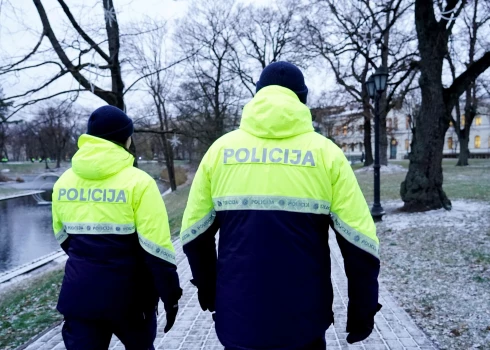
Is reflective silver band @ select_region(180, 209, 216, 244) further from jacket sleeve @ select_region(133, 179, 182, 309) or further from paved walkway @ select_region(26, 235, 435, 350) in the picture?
paved walkway @ select_region(26, 235, 435, 350)

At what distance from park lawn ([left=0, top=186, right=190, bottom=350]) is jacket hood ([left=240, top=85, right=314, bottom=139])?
404 centimetres

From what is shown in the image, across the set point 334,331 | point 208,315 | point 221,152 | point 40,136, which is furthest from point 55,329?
point 40,136

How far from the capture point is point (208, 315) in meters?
4.78

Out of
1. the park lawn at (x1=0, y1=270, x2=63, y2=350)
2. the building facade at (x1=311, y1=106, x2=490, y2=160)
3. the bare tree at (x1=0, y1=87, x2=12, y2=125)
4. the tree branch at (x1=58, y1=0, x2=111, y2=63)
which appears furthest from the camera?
the building facade at (x1=311, y1=106, x2=490, y2=160)

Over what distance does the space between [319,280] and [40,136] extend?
247 ft

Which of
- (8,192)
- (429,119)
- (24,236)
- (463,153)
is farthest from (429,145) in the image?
(8,192)

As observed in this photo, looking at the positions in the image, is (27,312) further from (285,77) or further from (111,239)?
(285,77)

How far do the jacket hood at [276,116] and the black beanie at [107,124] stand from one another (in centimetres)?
111

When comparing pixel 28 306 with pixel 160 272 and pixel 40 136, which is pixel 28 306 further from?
pixel 40 136

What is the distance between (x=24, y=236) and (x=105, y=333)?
15.3 m

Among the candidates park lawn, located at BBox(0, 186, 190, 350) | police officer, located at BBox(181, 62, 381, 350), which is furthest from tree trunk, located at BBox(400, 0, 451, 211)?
police officer, located at BBox(181, 62, 381, 350)

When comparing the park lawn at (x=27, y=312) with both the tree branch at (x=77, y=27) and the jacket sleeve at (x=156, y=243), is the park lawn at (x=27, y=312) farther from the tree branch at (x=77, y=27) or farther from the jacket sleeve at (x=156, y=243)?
the tree branch at (x=77, y=27)

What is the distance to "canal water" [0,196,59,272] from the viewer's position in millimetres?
11943

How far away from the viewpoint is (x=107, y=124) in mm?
2643
